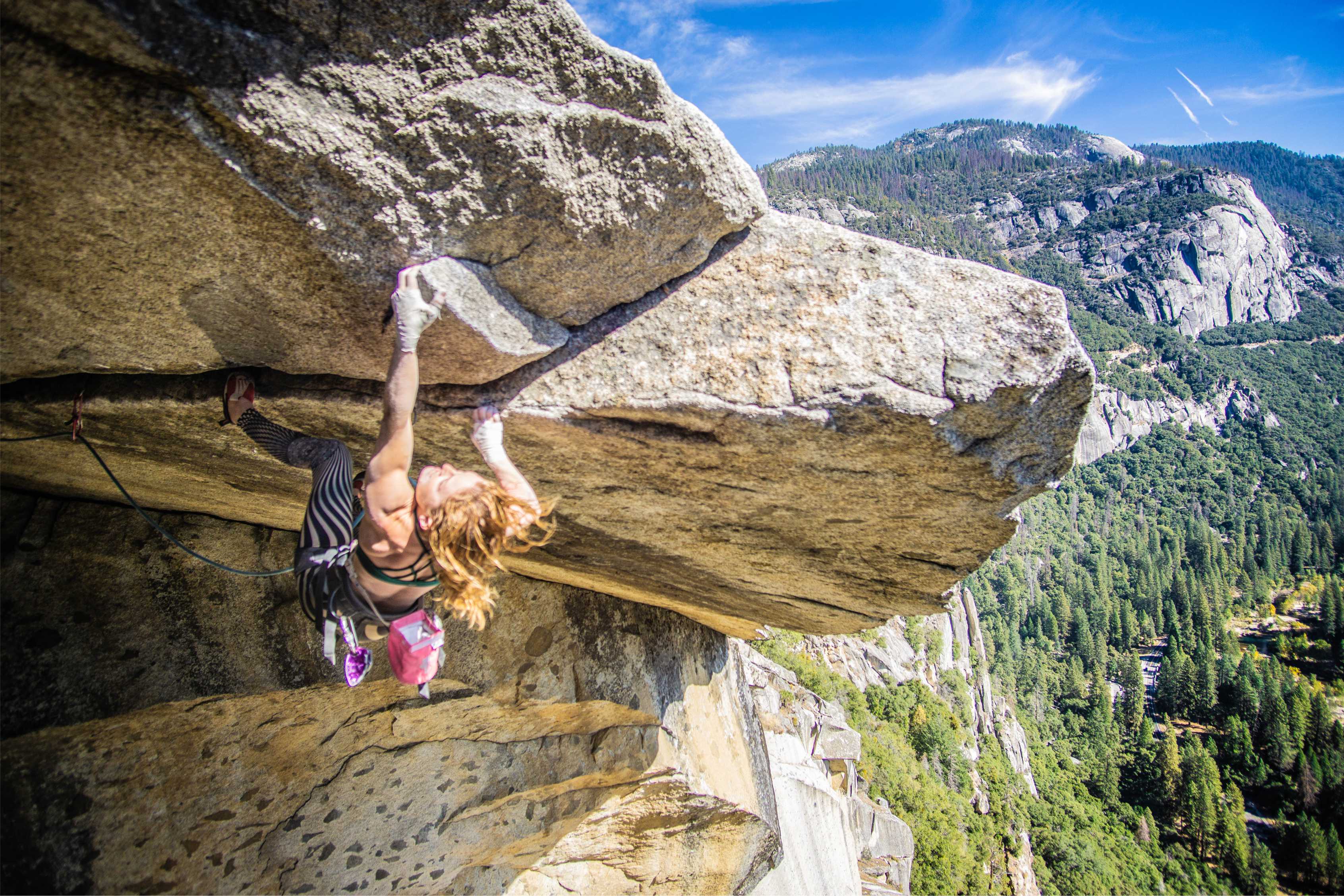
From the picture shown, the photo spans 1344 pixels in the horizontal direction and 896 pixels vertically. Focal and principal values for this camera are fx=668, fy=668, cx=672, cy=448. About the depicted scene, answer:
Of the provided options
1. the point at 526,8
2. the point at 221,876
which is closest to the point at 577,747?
the point at 221,876

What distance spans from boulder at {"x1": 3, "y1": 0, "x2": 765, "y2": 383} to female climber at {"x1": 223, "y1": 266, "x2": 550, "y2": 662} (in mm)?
257

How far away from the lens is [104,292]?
8.42 feet

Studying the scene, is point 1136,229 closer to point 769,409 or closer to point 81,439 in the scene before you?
point 769,409

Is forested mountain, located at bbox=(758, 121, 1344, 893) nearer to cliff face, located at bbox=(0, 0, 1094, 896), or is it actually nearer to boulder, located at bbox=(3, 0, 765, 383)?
cliff face, located at bbox=(0, 0, 1094, 896)

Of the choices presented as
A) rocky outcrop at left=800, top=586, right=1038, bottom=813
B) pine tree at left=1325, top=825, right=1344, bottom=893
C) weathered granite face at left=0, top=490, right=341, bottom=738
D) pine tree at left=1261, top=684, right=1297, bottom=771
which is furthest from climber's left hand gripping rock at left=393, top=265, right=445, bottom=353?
pine tree at left=1261, top=684, right=1297, bottom=771

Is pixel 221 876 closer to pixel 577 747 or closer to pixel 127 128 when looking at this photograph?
pixel 577 747

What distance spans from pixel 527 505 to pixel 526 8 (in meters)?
1.75

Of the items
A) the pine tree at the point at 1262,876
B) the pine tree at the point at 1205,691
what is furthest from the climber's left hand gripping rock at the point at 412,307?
the pine tree at the point at 1205,691

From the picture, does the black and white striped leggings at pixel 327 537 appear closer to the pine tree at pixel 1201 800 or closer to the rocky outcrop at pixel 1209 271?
the pine tree at pixel 1201 800

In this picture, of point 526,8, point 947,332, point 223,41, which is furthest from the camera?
point 947,332

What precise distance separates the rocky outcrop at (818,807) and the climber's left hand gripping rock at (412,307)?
320 inches

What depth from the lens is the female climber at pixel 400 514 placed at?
2492mm

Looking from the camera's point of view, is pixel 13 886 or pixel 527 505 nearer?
pixel 527 505

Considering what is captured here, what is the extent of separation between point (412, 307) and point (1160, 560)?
372 feet
